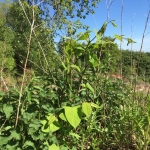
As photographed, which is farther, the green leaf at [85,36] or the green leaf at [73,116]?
the green leaf at [85,36]

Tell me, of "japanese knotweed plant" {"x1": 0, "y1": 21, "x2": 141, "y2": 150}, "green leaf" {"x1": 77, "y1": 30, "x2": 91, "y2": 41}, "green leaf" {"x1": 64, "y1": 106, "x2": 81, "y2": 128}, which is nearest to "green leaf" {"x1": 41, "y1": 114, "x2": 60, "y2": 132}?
"japanese knotweed plant" {"x1": 0, "y1": 21, "x2": 141, "y2": 150}

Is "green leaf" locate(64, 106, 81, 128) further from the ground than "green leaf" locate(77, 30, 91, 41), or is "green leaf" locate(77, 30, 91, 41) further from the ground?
"green leaf" locate(77, 30, 91, 41)

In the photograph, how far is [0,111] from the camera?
1.42 m

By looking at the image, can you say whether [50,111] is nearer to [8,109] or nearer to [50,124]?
[50,124]

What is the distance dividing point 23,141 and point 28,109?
0.71ft

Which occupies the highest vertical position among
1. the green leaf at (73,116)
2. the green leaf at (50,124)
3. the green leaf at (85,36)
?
the green leaf at (85,36)

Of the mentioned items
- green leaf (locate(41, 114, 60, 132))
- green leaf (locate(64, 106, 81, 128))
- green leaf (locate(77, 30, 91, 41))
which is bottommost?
green leaf (locate(41, 114, 60, 132))

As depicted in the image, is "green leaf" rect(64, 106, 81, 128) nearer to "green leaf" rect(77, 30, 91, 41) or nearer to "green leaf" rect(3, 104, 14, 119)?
"green leaf" rect(3, 104, 14, 119)

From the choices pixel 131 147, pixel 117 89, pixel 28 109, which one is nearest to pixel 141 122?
pixel 131 147

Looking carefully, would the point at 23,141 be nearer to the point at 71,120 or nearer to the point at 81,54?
the point at 71,120

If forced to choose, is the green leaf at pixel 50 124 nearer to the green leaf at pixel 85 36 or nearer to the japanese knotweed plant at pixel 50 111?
the japanese knotweed plant at pixel 50 111

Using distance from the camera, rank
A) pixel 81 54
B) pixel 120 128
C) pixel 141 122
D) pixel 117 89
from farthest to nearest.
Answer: pixel 117 89, pixel 120 128, pixel 141 122, pixel 81 54

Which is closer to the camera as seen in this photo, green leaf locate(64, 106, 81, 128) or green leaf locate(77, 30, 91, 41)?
green leaf locate(64, 106, 81, 128)

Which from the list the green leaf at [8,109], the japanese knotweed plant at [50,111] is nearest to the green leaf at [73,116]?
the japanese knotweed plant at [50,111]
